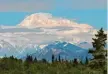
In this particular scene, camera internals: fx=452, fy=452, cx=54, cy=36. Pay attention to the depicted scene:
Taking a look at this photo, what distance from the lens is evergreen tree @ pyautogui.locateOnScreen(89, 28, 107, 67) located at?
60.9m

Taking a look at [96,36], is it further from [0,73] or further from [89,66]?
[0,73]

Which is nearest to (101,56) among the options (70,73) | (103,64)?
(103,64)

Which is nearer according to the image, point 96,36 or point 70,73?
point 96,36

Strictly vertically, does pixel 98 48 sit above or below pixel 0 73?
above

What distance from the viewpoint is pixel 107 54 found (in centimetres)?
5972

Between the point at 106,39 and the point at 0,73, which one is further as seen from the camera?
the point at 0,73

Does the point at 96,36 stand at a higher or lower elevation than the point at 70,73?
higher

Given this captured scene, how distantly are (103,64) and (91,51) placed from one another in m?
2.60

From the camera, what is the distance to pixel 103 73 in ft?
197

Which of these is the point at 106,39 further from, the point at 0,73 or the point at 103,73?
the point at 0,73

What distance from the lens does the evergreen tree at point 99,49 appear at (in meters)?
60.9

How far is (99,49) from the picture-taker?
61.0 metres

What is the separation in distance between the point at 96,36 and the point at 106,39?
1406mm

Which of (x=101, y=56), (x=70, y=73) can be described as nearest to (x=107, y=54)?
(x=101, y=56)
